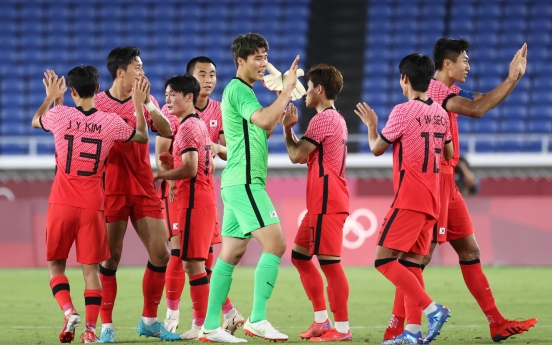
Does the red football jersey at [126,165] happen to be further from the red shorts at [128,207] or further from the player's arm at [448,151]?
the player's arm at [448,151]

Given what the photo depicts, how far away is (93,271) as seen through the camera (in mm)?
6633

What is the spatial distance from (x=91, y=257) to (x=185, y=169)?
1019 millimetres

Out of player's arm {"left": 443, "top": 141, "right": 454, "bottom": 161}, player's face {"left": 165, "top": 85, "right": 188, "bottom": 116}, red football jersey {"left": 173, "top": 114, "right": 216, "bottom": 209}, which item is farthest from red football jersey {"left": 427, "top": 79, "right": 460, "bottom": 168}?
player's face {"left": 165, "top": 85, "right": 188, "bottom": 116}

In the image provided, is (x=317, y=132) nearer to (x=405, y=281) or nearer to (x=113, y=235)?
(x=405, y=281)

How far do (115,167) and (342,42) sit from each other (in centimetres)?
1591

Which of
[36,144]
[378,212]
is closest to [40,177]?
[36,144]

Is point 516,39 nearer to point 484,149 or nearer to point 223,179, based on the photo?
point 484,149

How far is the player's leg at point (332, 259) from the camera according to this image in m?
6.82

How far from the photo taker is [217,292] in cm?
654

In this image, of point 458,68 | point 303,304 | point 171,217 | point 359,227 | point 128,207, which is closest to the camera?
point 458,68

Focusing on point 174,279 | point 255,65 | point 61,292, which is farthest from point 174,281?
point 255,65

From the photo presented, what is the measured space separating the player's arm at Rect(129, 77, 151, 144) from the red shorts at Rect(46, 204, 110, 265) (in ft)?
2.15

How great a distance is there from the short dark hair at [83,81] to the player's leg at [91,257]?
2.94ft

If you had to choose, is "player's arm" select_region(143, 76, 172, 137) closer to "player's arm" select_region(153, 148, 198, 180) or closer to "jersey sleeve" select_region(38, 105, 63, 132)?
"player's arm" select_region(153, 148, 198, 180)
